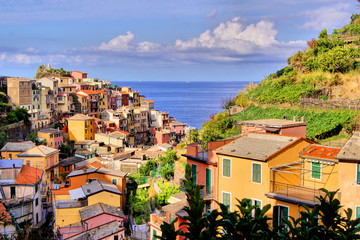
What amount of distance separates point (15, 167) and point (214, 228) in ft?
73.7

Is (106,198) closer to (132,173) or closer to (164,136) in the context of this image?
(132,173)

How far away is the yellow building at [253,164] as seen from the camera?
1189cm

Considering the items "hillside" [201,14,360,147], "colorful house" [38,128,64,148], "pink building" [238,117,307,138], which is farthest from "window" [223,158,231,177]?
"colorful house" [38,128,64,148]

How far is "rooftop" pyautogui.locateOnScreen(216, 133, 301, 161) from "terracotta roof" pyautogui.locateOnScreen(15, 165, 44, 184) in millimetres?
16468

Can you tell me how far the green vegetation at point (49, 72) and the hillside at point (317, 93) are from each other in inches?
1876

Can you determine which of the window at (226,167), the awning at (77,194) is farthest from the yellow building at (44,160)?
the window at (226,167)

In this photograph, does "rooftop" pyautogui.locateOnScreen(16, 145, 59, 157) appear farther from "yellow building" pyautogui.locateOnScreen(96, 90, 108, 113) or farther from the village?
"yellow building" pyautogui.locateOnScreen(96, 90, 108, 113)

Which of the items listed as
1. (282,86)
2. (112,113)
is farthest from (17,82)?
(282,86)

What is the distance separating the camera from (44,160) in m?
34.1

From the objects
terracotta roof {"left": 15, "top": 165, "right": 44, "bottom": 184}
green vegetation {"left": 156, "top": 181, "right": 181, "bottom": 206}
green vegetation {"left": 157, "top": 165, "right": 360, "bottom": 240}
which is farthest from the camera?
terracotta roof {"left": 15, "top": 165, "right": 44, "bottom": 184}

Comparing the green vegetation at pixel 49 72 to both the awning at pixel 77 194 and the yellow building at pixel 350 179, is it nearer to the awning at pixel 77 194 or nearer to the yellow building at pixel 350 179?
the awning at pixel 77 194

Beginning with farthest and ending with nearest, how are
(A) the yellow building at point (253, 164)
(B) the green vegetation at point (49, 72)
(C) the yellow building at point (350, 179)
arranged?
(B) the green vegetation at point (49, 72)
(A) the yellow building at point (253, 164)
(C) the yellow building at point (350, 179)

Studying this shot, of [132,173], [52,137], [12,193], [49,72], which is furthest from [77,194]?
[49,72]

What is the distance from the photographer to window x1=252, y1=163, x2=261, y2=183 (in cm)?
1205
